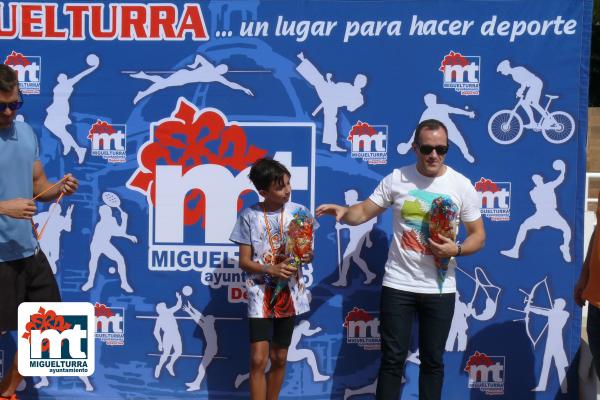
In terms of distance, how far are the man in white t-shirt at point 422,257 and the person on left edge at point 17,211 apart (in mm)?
1750

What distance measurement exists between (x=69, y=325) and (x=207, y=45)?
1.80m

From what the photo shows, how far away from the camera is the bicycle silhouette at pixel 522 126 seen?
402 centimetres

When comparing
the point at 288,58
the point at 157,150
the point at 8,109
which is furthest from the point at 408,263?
the point at 8,109

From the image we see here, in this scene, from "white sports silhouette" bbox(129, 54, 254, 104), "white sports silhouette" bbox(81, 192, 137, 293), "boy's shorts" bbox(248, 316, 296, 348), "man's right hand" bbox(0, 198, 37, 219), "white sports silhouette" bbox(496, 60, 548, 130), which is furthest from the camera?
"white sports silhouette" bbox(81, 192, 137, 293)

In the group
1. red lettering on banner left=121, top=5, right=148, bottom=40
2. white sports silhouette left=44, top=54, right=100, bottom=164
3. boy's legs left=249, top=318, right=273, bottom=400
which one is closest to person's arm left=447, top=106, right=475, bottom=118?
boy's legs left=249, top=318, right=273, bottom=400

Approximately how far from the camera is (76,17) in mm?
4145

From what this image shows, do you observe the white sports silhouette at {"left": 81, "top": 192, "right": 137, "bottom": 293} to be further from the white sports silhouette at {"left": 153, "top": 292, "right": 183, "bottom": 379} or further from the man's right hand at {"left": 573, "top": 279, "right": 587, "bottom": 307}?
the man's right hand at {"left": 573, "top": 279, "right": 587, "bottom": 307}

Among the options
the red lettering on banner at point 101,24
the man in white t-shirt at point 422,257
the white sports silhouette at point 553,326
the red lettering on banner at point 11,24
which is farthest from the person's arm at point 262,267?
the red lettering on banner at point 11,24

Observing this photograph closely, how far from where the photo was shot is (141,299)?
425cm

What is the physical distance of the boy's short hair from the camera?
3525 millimetres

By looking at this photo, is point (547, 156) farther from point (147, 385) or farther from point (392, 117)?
point (147, 385)

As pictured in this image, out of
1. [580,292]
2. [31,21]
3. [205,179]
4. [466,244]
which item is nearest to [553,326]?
[580,292]

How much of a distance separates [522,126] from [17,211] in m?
2.82

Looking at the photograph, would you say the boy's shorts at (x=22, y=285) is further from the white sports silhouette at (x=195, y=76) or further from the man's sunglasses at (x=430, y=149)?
the man's sunglasses at (x=430, y=149)
